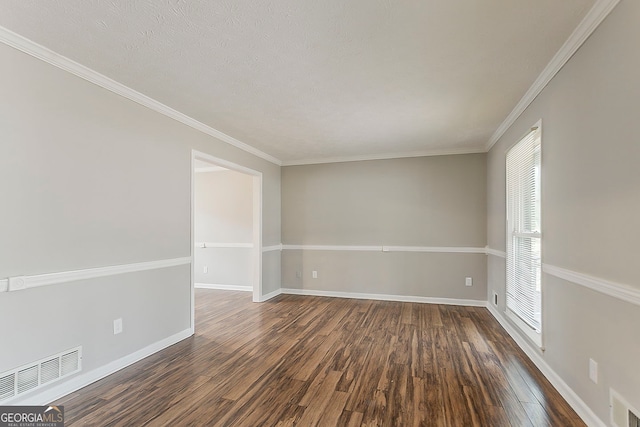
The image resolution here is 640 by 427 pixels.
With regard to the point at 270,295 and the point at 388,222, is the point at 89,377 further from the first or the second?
the point at 388,222

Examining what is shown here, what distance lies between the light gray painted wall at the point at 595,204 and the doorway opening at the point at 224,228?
4.61 meters

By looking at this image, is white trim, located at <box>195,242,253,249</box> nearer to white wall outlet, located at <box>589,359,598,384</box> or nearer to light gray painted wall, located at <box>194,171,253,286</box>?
light gray painted wall, located at <box>194,171,253,286</box>

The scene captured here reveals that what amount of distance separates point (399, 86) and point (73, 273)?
3073 mm

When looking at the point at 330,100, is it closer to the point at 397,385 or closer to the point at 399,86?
the point at 399,86

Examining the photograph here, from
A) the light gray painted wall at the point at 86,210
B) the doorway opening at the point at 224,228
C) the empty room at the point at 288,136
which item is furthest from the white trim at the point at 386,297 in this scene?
the light gray painted wall at the point at 86,210

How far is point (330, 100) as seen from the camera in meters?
2.94

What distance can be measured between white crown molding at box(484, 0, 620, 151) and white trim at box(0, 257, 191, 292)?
3.82 m

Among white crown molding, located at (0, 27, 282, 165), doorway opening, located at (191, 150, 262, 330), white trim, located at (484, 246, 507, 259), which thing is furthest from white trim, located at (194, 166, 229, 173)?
white trim, located at (484, 246, 507, 259)

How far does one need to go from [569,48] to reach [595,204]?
1.08m

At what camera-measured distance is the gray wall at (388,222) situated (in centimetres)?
480

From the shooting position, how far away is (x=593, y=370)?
1.82 meters

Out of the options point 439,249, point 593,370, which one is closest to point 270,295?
point 439,249

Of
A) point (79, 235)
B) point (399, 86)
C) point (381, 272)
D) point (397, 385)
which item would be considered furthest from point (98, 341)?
point (381, 272)

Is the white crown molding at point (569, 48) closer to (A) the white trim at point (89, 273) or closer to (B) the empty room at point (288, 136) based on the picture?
(B) the empty room at point (288, 136)
